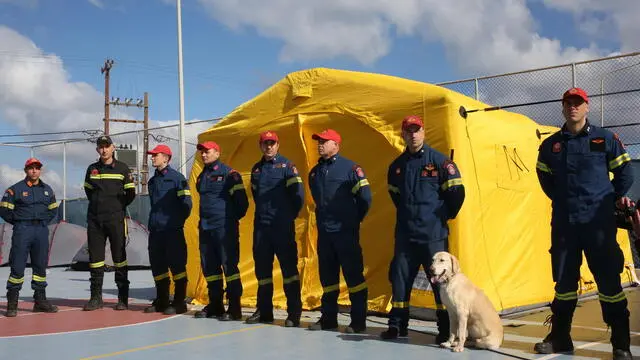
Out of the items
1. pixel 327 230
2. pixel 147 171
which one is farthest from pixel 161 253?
pixel 147 171

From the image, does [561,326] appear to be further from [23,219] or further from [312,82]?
[23,219]

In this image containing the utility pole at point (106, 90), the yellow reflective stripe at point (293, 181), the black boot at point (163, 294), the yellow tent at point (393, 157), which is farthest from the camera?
the utility pole at point (106, 90)

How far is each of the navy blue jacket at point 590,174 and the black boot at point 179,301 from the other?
4.60m

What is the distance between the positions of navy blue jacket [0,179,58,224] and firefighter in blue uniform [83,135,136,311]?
1.84 ft

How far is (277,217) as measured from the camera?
260 inches

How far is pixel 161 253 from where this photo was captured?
7832 millimetres

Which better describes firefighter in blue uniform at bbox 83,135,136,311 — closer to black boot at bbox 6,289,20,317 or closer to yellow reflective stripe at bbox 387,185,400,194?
black boot at bbox 6,289,20,317

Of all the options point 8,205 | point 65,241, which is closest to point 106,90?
point 65,241

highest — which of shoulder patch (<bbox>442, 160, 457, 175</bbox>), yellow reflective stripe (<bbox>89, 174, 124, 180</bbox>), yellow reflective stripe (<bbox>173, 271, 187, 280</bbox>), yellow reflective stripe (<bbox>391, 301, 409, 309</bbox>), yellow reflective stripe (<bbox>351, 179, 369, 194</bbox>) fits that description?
yellow reflective stripe (<bbox>89, 174, 124, 180</bbox>)

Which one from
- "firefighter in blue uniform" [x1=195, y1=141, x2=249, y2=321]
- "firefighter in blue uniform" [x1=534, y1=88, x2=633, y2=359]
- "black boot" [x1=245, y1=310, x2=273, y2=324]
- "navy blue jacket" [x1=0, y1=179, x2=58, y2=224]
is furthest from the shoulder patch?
"navy blue jacket" [x1=0, y1=179, x2=58, y2=224]

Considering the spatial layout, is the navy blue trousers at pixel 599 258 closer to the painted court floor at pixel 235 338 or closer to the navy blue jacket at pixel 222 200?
the painted court floor at pixel 235 338

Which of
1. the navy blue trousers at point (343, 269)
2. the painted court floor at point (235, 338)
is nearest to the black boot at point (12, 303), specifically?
the painted court floor at point (235, 338)

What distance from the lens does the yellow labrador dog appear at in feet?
17.0

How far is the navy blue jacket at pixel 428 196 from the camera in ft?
18.3
